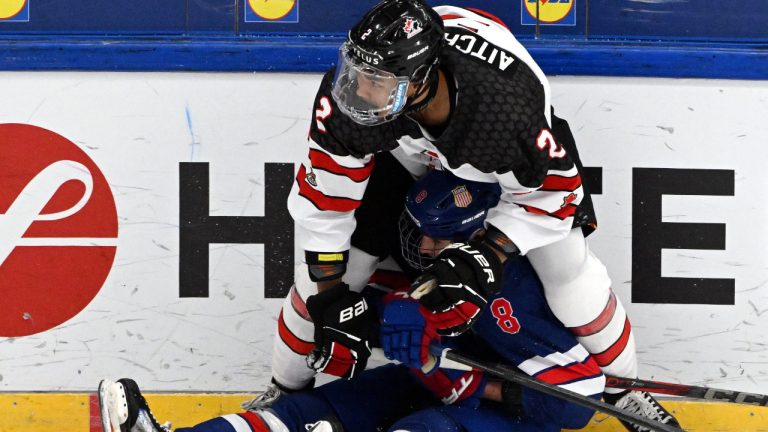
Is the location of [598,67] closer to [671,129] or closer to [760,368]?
[671,129]

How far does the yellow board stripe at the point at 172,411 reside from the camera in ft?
8.89

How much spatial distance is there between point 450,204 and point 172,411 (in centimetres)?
106

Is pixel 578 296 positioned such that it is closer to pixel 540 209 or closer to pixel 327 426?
pixel 540 209

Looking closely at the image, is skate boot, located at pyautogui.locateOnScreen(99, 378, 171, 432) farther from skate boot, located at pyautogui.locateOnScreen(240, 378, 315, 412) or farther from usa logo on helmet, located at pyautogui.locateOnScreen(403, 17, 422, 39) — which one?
usa logo on helmet, located at pyautogui.locateOnScreen(403, 17, 422, 39)

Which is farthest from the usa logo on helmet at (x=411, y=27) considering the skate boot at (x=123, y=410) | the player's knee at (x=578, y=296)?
the skate boot at (x=123, y=410)

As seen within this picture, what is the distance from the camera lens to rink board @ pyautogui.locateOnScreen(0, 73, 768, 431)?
2.62m

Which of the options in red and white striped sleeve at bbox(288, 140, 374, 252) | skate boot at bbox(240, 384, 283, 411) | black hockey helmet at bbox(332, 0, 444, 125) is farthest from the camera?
skate boot at bbox(240, 384, 283, 411)

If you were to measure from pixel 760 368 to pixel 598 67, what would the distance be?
3.03ft

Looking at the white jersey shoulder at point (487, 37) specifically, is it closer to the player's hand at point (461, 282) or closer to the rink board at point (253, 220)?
the player's hand at point (461, 282)

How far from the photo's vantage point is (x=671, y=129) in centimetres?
264

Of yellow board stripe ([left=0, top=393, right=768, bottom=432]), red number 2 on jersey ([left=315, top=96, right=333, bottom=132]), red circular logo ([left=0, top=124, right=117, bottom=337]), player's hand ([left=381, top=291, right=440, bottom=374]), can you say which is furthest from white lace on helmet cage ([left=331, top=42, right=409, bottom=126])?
yellow board stripe ([left=0, top=393, right=768, bottom=432])

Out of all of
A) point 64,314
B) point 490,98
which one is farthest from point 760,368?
point 64,314

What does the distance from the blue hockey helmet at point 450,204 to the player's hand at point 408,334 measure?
0.56 ft

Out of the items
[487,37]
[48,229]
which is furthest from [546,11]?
[48,229]
